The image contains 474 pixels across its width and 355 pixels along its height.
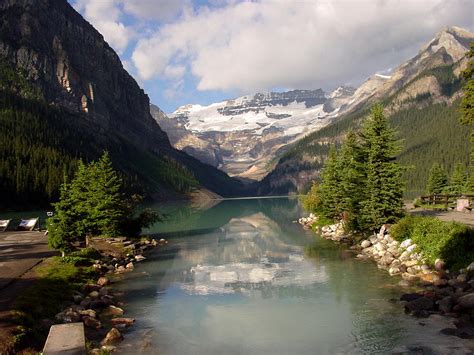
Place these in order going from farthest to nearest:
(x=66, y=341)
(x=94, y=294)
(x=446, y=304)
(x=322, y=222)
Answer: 1. (x=322, y=222)
2. (x=94, y=294)
3. (x=446, y=304)
4. (x=66, y=341)

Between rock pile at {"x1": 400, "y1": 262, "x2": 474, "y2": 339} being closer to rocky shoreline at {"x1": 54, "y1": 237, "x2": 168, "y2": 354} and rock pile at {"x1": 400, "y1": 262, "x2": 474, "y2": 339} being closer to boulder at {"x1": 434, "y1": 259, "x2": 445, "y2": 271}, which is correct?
boulder at {"x1": 434, "y1": 259, "x2": 445, "y2": 271}

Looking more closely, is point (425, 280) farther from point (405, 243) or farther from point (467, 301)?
point (405, 243)

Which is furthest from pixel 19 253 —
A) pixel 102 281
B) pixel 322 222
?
pixel 322 222

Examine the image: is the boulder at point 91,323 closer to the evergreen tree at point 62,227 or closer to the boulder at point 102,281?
the boulder at point 102,281

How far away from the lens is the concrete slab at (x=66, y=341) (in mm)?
15102

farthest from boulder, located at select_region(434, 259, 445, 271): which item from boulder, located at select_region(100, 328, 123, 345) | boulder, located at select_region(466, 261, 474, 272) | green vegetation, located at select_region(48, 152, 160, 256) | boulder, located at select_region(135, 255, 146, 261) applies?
green vegetation, located at select_region(48, 152, 160, 256)

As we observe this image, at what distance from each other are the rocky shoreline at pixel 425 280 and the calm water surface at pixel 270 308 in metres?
1.08

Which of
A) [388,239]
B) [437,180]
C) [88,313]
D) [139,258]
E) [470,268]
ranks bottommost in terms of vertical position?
[88,313]

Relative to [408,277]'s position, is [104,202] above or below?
above

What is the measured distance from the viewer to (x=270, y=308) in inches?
1194

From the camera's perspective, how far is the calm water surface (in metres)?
22.7

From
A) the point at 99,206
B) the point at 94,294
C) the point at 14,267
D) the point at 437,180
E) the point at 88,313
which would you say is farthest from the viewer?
the point at 437,180

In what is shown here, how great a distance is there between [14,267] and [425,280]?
1311 inches

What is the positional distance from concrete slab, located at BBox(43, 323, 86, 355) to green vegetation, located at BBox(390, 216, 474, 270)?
27.7 meters
